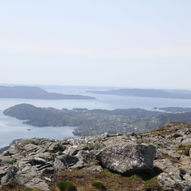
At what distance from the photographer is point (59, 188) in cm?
1616

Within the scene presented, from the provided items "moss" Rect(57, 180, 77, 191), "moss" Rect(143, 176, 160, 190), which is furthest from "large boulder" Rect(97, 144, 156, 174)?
"moss" Rect(57, 180, 77, 191)

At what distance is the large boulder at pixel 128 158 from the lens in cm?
1928

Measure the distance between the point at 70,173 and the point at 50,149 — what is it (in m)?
8.15

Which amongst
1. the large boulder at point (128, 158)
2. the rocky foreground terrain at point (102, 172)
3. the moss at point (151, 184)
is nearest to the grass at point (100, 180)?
the rocky foreground terrain at point (102, 172)

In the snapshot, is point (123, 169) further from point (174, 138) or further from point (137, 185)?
point (174, 138)

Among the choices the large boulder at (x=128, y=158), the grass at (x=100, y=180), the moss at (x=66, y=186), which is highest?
the large boulder at (x=128, y=158)

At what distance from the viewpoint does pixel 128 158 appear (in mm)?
19938

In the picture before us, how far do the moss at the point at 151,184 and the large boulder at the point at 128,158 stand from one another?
169cm

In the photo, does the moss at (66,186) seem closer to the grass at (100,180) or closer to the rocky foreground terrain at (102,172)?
the rocky foreground terrain at (102,172)

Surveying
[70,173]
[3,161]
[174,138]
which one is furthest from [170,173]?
[174,138]

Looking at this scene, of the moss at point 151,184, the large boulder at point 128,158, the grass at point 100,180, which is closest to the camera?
the moss at point 151,184

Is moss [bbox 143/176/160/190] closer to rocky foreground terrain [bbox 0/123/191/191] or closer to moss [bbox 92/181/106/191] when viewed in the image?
rocky foreground terrain [bbox 0/123/191/191]

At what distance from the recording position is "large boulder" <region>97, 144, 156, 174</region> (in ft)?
63.3

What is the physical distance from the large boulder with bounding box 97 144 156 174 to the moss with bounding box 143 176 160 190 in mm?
1688
